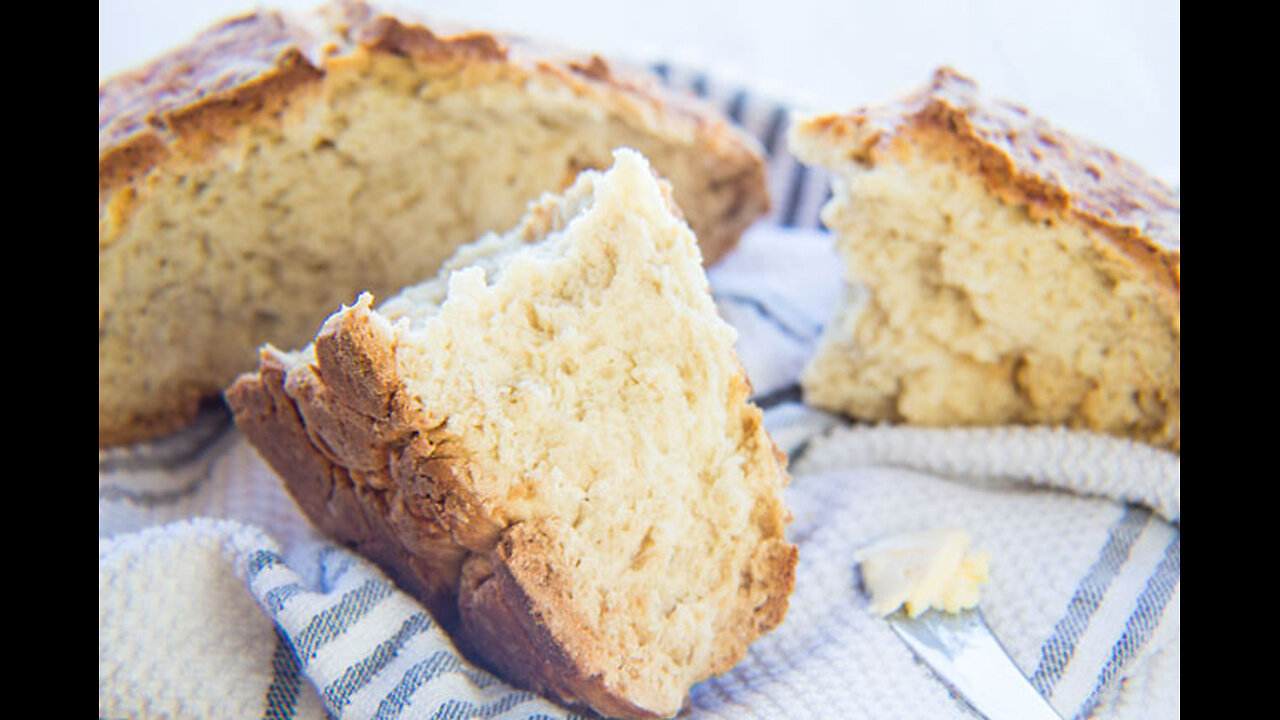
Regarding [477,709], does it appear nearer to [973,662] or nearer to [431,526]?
[431,526]

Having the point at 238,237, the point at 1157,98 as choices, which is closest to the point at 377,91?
the point at 238,237

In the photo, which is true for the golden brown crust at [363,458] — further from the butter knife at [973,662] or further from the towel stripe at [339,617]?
the butter knife at [973,662]

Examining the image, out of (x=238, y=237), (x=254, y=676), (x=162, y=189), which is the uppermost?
(x=162, y=189)

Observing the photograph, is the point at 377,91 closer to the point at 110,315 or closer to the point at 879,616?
the point at 110,315

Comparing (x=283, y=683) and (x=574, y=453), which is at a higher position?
(x=574, y=453)

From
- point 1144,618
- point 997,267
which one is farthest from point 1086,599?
point 997,267

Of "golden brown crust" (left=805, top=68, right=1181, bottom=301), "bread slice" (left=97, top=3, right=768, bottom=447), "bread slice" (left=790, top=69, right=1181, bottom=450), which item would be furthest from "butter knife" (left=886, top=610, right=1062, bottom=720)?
"bread slice" (left=97, top=3, right=768, bottom=447)
